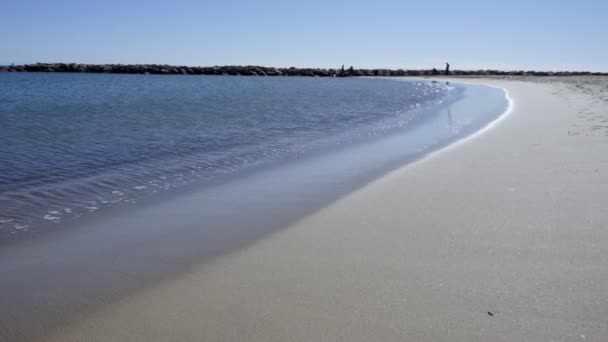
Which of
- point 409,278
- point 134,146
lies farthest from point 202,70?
point 409,278

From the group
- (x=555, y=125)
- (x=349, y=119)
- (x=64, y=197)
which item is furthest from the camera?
(x=349, y=119)

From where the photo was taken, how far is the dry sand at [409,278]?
3092 mm

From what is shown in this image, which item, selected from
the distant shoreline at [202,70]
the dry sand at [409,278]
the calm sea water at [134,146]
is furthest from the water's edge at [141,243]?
the distant shoreline at [202,70]

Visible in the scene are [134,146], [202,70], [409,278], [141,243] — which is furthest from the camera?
[202,70]

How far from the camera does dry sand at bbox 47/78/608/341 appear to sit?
3092 millimetres

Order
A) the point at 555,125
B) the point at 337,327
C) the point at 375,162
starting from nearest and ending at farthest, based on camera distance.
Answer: the point at 337,327
the point at 375,162
the point at 555,125

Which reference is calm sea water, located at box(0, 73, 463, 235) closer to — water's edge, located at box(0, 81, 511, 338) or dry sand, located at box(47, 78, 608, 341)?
water's edge, located at box(0, 81, 511, 338)

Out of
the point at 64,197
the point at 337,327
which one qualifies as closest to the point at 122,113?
the point at 64,197

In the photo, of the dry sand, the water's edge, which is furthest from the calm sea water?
the dry sand

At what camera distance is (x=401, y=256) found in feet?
13.9

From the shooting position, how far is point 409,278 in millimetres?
3783

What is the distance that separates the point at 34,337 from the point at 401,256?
2.73m

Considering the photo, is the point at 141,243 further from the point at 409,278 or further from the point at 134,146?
the point at 134,146

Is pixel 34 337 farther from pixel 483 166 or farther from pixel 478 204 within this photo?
pixel 483 166
